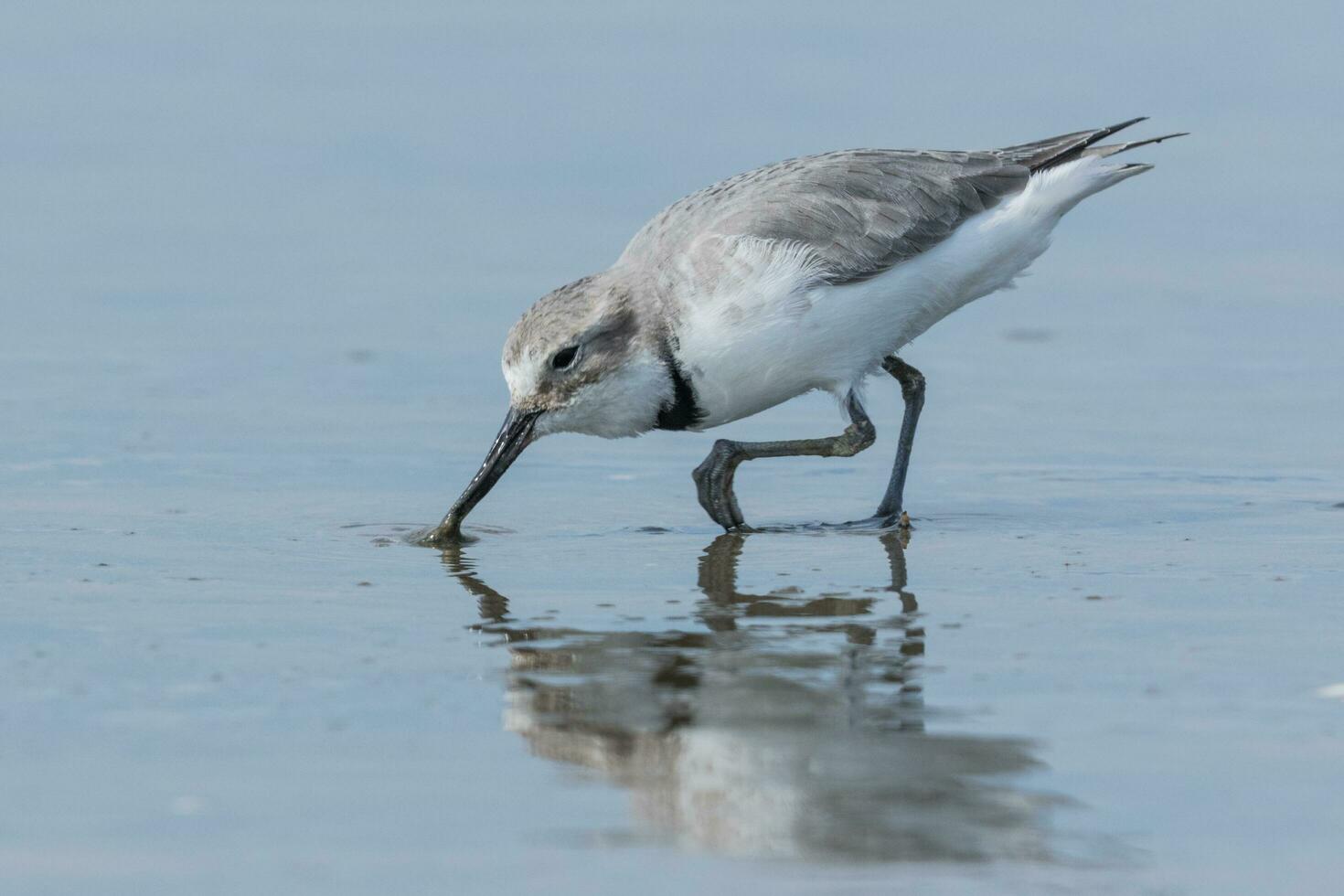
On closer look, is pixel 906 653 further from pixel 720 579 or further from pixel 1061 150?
pixel 1061 150

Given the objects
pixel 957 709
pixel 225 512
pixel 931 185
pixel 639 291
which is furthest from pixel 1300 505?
pixel 225 512

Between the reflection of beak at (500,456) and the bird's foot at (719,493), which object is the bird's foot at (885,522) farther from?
the reflection of beak at (500,456)

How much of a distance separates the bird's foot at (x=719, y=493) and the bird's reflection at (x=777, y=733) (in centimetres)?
135

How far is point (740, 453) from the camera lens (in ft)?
28.7

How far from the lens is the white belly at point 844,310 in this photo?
27.0ft

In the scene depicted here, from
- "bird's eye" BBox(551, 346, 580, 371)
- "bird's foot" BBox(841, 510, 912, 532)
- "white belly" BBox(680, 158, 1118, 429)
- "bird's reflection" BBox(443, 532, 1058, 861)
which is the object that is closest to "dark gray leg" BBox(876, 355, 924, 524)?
"bird's foot" BBox(841, 510, 912, 532)

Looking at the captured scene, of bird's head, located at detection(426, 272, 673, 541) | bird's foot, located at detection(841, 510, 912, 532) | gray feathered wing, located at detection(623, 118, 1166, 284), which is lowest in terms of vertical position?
bird's foot, located at detection(841, 510, 912, 532)

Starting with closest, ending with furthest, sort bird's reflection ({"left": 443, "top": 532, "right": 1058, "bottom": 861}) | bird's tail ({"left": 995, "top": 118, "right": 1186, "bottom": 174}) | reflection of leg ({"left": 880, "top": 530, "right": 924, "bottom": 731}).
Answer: bird's reflection ({"left": 443, "top": 532, "right": 1058, "bottom": 861}) < reflection of leg ({"left": 880, "top": 530, "right": 924, "bottom": 731}) < bird's tail ({"left": 995, "top": 118, "right": 1186, "bottom": 174})

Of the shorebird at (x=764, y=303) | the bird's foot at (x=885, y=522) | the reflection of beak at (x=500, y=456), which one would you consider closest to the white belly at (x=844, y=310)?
the shorebird at (x=764, y=303)

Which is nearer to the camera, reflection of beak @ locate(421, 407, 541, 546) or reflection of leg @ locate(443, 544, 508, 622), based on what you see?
reflection of leg @ locate(443, 544, 508, 622)

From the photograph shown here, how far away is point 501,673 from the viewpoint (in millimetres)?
6082

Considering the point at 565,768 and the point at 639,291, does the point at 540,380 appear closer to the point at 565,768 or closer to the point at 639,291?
the point at 639,291

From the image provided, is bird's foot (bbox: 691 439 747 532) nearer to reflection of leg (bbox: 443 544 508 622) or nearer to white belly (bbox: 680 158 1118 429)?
white belly (bbox: 680 158 1118 429)

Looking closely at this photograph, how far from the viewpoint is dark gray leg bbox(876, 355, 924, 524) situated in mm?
8906
